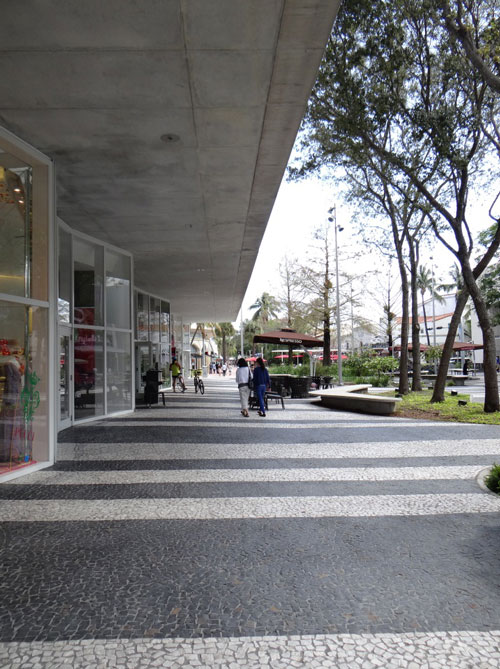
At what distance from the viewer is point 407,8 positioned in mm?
11703

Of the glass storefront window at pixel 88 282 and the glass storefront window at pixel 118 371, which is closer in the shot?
the glass storefront window at pixel 88 282

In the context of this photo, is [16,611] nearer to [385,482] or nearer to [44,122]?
[385,482]

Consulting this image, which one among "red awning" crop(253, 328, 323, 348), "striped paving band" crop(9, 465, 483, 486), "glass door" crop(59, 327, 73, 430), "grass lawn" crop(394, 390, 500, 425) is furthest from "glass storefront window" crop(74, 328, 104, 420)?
"red awning" crop(253, 328, 323, 348)

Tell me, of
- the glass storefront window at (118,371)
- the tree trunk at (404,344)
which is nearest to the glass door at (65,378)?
the glass storefront window at (118,371)

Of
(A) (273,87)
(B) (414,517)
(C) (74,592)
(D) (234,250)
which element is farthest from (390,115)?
(C) (74,592)

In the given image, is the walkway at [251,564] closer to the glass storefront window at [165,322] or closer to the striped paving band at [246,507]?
the striped paving band at [246,507]

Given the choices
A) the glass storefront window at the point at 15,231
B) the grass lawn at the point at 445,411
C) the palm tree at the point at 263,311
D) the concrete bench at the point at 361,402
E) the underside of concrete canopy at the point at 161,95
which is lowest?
the grass lawn at the point at 445,411

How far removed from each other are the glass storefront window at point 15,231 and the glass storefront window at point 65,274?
13.2 ft

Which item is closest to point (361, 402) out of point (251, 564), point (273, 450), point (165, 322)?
point (273, 450)

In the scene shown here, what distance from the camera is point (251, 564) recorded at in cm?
377

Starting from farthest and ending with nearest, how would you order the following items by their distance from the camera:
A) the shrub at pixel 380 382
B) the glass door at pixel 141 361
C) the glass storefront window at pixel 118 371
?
Result: the shrub at pixel 380 382 < the glass door at pixel 141 361 < the glass storefront window at pixel 118 371

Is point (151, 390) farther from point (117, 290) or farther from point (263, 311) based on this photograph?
point (263, 311)

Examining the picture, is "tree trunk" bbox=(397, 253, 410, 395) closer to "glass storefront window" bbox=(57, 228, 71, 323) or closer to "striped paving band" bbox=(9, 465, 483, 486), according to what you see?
"striped paving band" bbox=(9, 465, 483, 486)

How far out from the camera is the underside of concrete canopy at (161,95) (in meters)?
4.87
